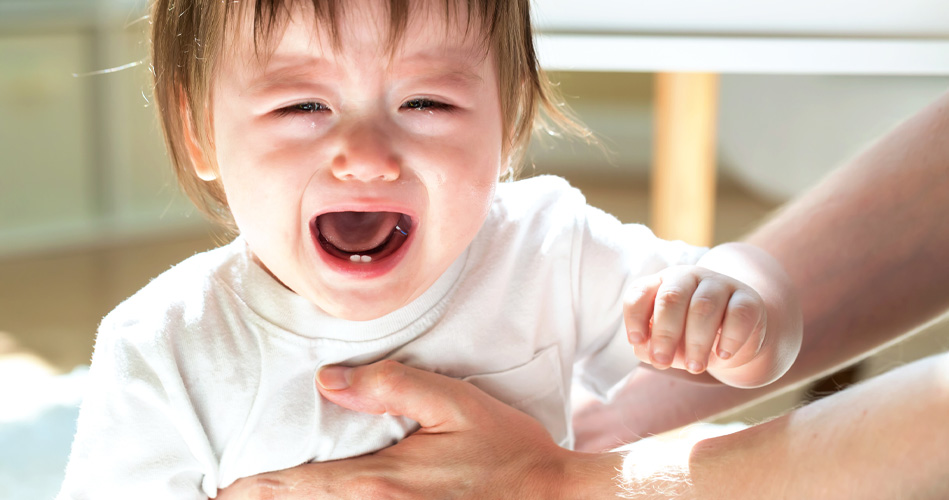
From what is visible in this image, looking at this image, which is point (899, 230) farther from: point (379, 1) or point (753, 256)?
point (379, 1)

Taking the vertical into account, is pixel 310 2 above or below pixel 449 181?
above

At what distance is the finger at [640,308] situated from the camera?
723 millimetres

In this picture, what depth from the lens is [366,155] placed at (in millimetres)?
700

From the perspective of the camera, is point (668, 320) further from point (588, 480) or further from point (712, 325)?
point (588, 480)

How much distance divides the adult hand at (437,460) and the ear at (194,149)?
0.63ft

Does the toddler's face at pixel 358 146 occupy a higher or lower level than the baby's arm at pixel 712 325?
higher

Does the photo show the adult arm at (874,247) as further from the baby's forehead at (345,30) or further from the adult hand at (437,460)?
the baby's forehead at (345,30)

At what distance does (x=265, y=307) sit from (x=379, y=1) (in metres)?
0.27

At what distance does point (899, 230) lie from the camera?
940 millimetres

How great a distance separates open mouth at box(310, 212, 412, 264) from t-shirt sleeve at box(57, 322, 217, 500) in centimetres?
15

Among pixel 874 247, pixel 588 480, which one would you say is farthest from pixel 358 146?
pixel 874 247

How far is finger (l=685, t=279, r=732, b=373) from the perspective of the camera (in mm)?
712

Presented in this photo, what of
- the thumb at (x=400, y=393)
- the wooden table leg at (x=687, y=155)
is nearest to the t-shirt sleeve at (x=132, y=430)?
the thumb at (x=400, y=393)

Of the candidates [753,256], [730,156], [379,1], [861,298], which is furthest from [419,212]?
[730,156]
